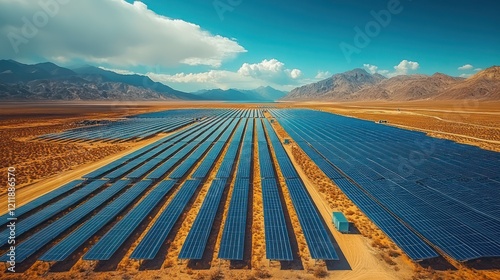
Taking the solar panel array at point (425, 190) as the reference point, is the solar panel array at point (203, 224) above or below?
below

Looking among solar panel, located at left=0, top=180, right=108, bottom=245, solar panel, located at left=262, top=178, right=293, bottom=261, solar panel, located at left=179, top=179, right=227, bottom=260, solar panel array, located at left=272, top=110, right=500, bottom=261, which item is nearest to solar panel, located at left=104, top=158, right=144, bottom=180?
solar panel, located at left=0, top=180, right=108, bottom=245

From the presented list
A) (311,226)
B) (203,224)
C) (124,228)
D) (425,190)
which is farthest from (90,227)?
(425,190)

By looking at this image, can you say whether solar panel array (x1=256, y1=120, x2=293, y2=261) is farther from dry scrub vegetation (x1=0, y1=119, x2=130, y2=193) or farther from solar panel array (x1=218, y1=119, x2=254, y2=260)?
dry scrub vegetation (x1=0, y1=119, x2=130, y2=193)

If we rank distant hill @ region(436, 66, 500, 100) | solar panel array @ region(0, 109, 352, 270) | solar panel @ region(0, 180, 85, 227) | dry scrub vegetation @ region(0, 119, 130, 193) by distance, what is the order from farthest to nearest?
distant hill @ region(436, 66, 500, 100), dry scrub vegetation @ region(0, 119, 130, 193), solar panel @ region(0, 180, 85, 227), solar panel array @ region(0, 109, 352, 270)

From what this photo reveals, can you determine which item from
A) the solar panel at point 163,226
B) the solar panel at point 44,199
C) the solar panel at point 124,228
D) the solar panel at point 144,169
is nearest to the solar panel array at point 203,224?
the solar panel at point 163,226

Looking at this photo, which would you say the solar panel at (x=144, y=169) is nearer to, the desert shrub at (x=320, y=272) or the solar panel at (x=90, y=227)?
the solar panel at (x=90, y=227)

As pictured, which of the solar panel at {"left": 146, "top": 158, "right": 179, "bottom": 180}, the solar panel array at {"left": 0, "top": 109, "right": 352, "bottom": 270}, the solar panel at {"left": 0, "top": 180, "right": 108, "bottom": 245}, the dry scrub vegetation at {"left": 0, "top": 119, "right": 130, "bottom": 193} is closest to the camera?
the solar panel array at {"left": 0, "top": 109, "right": 352, "bottom": 270}

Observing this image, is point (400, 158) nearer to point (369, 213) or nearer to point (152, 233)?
point (369, 213)
